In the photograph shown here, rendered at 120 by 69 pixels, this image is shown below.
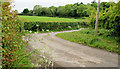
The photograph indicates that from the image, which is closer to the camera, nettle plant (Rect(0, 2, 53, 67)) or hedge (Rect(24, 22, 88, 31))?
nettle plant (Rect(0, 2, 53, 67))

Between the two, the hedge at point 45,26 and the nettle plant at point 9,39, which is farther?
the hedge at point 45,26

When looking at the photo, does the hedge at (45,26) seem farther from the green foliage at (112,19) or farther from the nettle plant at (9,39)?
the nettle plant at (9,39)

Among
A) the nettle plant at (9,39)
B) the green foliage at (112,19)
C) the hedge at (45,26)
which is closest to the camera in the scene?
the nettle plant at (9,39)

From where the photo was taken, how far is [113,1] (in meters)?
10.6

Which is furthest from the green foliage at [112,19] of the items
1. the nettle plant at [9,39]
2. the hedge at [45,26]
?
the nettle plant at [9,39]

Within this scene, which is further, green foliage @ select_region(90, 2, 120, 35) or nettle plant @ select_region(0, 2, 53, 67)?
green foliage @ select_region(90, 2, 120, 35)

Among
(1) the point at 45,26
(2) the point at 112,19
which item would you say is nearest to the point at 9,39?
(2) the point at 112,19

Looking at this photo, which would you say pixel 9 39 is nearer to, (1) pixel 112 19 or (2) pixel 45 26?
(1) pixel 112 19

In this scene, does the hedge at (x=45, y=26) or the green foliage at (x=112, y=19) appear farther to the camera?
the hedge at (x=45, y=26)

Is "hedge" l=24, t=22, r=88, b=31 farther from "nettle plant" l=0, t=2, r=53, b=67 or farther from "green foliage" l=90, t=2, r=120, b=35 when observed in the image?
"nettle plant" l=0, t=2, r=53, b=67

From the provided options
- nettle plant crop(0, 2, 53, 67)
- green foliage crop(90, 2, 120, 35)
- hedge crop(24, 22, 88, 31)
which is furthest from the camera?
hedge crop(24, 22, 88, 31)

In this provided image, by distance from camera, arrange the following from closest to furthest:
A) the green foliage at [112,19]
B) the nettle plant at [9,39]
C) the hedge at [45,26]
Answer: the nettle plant at [9,39] → the green foliage at [112,19] → the hedge at [45,26]

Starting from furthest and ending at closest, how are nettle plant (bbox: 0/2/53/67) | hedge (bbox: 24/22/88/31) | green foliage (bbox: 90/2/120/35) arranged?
hedge (bbox: 24/22/88/31) → green foliage (bbox: 90/2/120/35) → nettle plant (bbox: 0/2/53/67)

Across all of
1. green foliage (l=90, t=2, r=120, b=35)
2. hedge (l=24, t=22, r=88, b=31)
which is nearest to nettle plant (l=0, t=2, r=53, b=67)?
green foliage (l=90, t=2, r=120, b=35)
